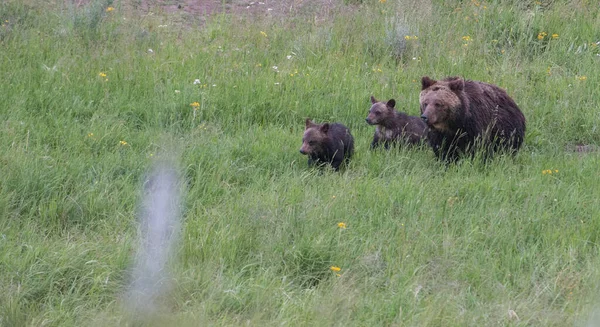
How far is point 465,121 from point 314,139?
64.3 inches

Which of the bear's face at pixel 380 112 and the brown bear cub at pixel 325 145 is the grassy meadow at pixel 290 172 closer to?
the brown bear cub at pixel 325 145

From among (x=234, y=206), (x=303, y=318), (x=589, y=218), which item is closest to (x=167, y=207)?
(x=234, y=206)

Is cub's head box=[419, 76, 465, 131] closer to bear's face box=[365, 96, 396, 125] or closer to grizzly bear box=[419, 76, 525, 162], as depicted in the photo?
grizzly bear box=[419, 76, 525, 162]

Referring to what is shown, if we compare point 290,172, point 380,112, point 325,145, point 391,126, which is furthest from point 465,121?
point 290,172

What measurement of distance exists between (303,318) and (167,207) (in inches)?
84.3

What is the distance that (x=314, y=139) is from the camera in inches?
327

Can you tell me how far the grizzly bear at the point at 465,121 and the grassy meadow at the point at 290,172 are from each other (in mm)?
223

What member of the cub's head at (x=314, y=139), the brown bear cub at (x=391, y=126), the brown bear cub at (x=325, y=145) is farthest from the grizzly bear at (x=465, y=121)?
the cub's head at (x=314, y=139)

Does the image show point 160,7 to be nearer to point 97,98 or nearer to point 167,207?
point 97,98

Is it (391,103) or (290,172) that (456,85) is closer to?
(391,103)

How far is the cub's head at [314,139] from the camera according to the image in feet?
26.9

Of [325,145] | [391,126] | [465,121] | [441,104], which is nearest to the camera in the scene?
[325,145]

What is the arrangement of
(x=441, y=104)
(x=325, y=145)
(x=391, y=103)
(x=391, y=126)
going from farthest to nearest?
1. (x=391, y=103)
2. (x=391, y=126)
3. (x=441, y=104)
4. (x=325, y=145)

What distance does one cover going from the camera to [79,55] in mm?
10117
